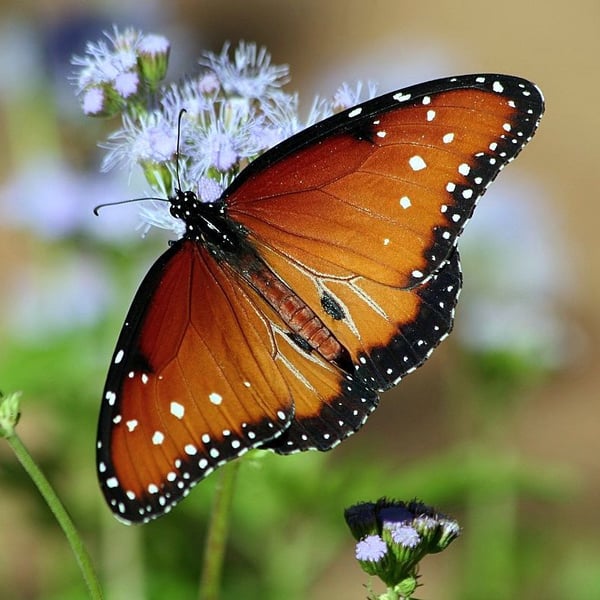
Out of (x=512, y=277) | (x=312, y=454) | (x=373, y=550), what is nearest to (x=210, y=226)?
(x=373, y=550)

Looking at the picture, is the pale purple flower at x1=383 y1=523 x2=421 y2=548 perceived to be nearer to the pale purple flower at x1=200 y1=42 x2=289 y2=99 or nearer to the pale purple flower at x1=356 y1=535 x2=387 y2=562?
the pale purple flower at x1=356 y1=535 x2=387 y2=562

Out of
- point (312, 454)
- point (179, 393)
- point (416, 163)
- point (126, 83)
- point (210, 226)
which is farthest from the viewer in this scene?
point (312, 454)

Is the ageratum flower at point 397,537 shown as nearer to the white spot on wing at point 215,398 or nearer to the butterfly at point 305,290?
the butterfly at point 305,290

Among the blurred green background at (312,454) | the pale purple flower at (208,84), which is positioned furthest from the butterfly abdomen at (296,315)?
the blurred green background at (312,454)

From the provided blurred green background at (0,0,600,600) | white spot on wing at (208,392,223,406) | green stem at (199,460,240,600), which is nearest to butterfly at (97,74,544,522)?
white spot on wing at (208,392,223,406)

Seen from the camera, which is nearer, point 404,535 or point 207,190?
point 404,535

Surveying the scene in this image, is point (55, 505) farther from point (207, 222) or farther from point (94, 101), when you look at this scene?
point (94, 101)
